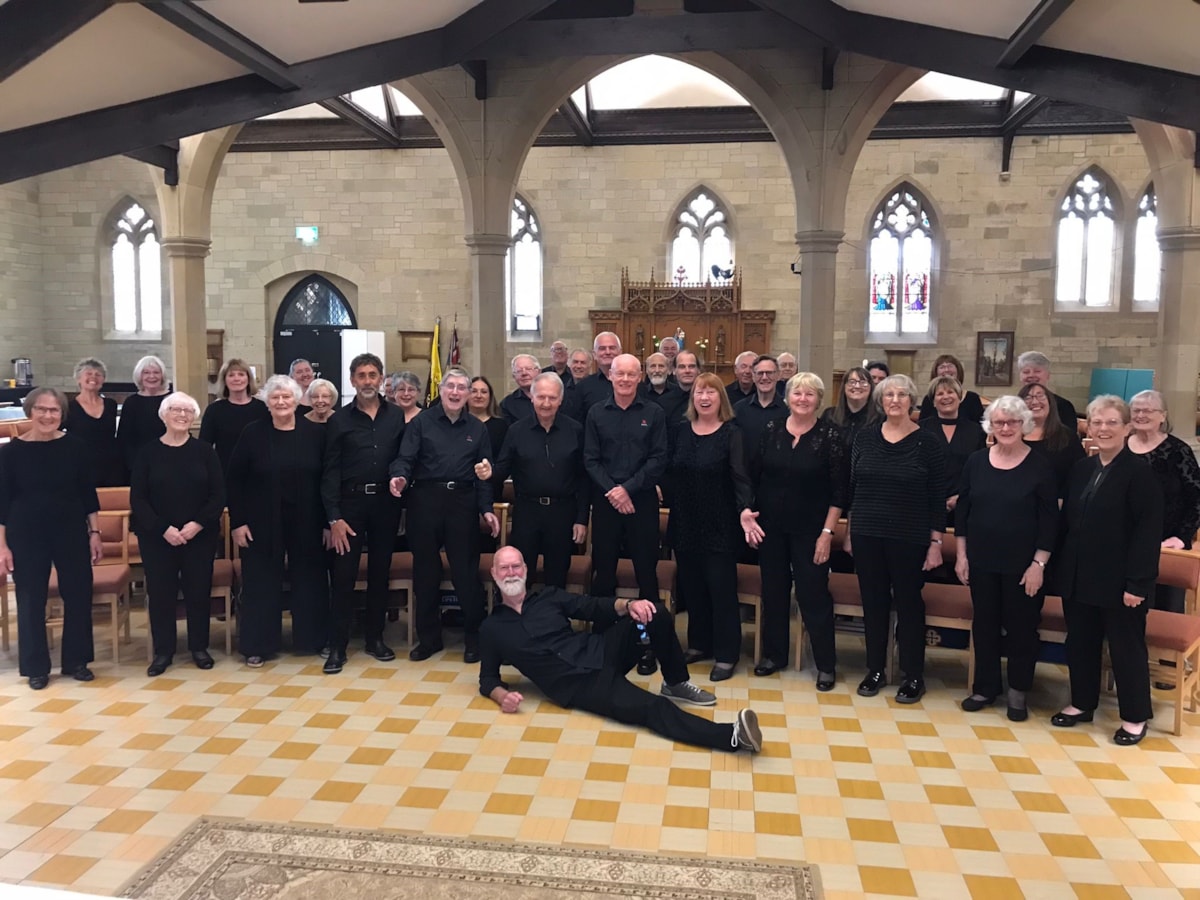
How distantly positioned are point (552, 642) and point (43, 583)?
2759 millimetres

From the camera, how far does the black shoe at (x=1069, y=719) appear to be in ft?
14.5

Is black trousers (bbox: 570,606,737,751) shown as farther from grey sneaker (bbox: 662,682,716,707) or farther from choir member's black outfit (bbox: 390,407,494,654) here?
choir member's black outfit (bbox: 390,407,494,654)

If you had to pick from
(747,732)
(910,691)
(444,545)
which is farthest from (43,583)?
(910,691)

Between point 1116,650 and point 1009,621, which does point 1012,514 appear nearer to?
point 1009,621

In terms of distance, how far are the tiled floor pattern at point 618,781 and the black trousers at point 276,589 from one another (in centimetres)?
34

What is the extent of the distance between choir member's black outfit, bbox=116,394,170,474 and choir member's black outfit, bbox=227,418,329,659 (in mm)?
1190

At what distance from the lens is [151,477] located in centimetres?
493

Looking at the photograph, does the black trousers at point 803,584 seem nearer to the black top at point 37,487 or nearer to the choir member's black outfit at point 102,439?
the black top at point 37,487

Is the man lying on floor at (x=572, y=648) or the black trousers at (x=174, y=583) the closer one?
the man lying on floor at (x=572, y=648)

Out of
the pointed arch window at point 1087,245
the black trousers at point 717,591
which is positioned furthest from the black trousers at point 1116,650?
the pointed arch window at point 1087,245

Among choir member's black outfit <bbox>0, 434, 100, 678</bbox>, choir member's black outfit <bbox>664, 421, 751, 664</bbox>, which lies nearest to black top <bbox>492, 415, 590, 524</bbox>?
choir member's black outfit <bbox>664, 421, 751, 664</bbox>

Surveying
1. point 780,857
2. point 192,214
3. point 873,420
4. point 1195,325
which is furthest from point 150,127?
point 1195,325

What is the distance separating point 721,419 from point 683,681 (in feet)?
4.54

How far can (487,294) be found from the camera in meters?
9.20
